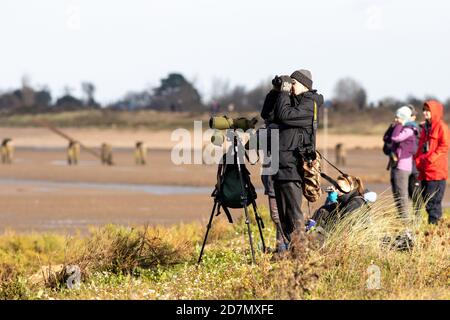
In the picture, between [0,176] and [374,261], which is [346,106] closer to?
[0,176]

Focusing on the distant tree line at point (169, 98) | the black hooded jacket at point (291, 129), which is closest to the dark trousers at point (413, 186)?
the black hooded jacket at point (291, 129)

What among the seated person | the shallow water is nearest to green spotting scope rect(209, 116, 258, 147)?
the seated person

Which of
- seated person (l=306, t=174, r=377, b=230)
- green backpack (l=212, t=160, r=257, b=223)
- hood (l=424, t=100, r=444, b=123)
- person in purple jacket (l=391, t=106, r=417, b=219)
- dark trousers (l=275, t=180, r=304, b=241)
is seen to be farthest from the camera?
person in purple jacket (l=391, t=106, r=417, b=219)

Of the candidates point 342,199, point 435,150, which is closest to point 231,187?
point 342,199

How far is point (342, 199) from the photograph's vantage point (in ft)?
39.9

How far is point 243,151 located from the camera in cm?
1112

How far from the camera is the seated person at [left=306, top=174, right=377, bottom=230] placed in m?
12.0

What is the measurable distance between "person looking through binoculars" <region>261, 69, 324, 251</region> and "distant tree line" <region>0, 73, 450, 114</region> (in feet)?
243

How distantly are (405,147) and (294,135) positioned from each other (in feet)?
16.3

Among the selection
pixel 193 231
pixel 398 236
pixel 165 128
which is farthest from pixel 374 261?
pixel 165 128

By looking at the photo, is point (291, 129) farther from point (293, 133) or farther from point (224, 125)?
point (224, 125)

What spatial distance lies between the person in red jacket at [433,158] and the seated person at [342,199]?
2641mm

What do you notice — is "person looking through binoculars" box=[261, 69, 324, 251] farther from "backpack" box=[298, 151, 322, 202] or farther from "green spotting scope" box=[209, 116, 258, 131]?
"green spotting scope" box=[209, 116, 258, 131]

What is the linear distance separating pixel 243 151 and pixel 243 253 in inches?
68.9
